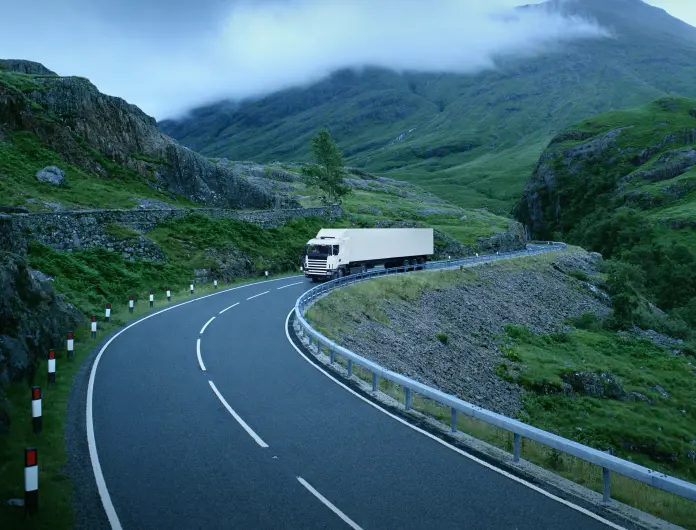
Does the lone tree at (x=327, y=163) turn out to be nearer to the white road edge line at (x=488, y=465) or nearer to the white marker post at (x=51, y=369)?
the white road edge line at (x=488, y=465)

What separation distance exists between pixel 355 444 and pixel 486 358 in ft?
73.8

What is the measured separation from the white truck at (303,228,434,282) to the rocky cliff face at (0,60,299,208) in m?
18.5

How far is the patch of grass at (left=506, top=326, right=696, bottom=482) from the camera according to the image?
25.2m

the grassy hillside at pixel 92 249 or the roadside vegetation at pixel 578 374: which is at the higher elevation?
the grassy hillside at pixel 92 249

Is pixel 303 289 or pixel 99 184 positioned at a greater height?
pixel 99 184

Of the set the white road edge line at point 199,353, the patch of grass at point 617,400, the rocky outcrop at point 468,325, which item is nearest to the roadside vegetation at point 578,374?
the patch of grass at point 617,400

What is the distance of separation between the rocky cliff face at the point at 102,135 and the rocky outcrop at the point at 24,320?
1320 inches

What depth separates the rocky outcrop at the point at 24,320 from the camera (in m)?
13.4

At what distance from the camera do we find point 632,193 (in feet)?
417

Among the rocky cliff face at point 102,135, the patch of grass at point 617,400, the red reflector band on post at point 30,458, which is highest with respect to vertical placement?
the rocky cliff face at point 102,135

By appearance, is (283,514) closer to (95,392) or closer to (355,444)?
(355,444)

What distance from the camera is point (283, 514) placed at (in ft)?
26.3

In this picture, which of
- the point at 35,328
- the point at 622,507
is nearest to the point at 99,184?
the point at 35,328

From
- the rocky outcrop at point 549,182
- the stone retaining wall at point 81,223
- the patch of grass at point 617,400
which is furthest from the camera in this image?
the rocky outcrop at point 549,182
